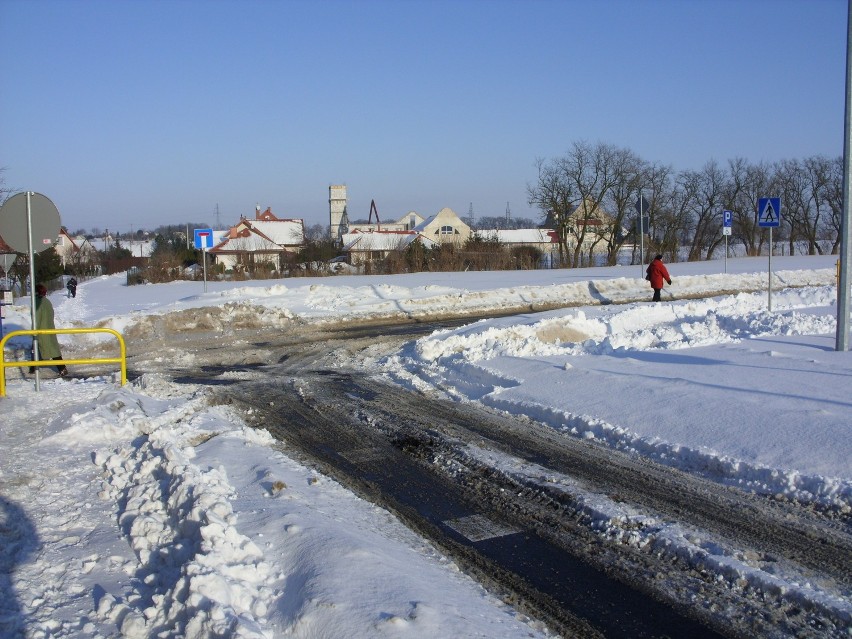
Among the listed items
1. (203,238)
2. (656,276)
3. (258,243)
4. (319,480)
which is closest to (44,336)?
(319,480)

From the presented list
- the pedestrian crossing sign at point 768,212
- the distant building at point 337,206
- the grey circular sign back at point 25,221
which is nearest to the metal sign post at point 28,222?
the grey circular sign back at point 25,221

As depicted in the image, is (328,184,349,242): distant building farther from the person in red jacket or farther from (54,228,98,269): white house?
the person in red jacket

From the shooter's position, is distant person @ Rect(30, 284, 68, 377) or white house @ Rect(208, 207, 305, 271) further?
white house @ Rect(208, 207, 305, 271)

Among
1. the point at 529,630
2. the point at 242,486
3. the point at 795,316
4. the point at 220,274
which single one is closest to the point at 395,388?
the point at 242,486

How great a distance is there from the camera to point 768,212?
59.4ft

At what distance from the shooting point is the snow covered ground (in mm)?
4445

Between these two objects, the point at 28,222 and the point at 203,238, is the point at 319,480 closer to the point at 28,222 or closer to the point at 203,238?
the point at 28,222

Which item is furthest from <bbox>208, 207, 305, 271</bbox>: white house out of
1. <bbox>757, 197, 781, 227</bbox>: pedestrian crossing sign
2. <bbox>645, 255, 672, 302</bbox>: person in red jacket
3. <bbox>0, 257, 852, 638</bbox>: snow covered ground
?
<bbox>0, 257, 852, 638</bbox>: snow covered ground

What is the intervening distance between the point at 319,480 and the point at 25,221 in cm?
691

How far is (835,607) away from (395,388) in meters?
8.68

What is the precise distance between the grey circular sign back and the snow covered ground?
232cm

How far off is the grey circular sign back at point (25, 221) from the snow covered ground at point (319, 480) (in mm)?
2321

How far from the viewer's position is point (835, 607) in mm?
4590

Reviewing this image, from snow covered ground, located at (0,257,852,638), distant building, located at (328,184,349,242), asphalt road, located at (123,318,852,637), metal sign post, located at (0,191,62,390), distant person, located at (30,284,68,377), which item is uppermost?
distant building, located at (328,184,349,242)
